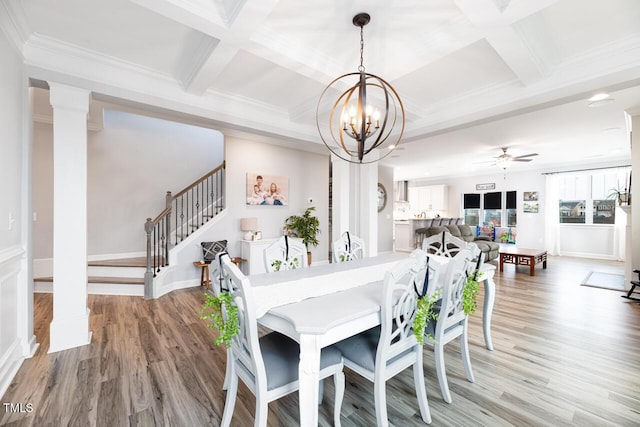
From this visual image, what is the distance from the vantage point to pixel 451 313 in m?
2.09

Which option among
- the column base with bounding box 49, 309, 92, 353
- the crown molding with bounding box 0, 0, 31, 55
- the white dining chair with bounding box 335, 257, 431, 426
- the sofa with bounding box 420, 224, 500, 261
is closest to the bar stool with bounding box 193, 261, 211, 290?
the column base with bounding box 49, 309, 92, 353

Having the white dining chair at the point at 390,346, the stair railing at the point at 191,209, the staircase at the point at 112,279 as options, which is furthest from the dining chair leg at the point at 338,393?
the stair railing at the point at 191,209

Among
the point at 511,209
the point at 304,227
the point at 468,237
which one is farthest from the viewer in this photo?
the point at 511,209

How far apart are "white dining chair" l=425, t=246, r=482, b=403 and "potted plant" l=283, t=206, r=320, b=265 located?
12.1ft

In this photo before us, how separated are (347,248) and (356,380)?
1405 mm

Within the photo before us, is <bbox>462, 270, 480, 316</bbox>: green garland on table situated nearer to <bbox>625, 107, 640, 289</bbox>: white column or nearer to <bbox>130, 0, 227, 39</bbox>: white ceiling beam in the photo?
<bbox>130, 0, 227, 39</bbox>: white ceiling beam

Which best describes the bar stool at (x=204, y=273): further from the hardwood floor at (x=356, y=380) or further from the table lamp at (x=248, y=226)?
the hardwood floor at (x=356, y=380)

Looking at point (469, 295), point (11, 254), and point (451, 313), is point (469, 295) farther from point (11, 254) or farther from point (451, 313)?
point (11, 254)

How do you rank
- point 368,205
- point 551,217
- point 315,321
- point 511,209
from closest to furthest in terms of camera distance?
point 315,321, point 368,205, point 551,217, point 511,209

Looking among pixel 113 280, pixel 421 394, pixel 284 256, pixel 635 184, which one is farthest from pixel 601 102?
pixel 113 280

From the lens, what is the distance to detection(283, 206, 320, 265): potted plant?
18.6 feet

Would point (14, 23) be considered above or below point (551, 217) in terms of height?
above

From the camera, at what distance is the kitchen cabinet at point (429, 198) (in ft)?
33.6

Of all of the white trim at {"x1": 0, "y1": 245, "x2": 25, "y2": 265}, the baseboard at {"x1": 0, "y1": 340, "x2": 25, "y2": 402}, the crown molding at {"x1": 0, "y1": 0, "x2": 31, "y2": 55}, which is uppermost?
the crown molding at {"x1": 0, "y1": 0, "x2": 31, "y2": 55}
